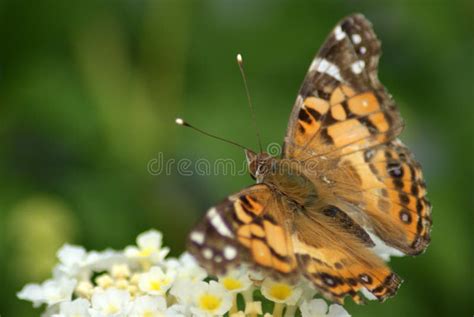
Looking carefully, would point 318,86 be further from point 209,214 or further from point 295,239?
point 209,214

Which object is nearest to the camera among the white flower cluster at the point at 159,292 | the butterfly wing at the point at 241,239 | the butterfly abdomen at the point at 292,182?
the butterfly wing at the point at 241,239

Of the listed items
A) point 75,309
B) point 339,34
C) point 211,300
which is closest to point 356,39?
point 339,34

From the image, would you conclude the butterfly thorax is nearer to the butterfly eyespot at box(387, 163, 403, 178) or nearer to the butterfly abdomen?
the butterfly abdomen

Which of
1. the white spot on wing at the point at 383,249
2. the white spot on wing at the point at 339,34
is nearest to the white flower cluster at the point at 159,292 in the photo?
the white spot on wing at the point at 383,249
